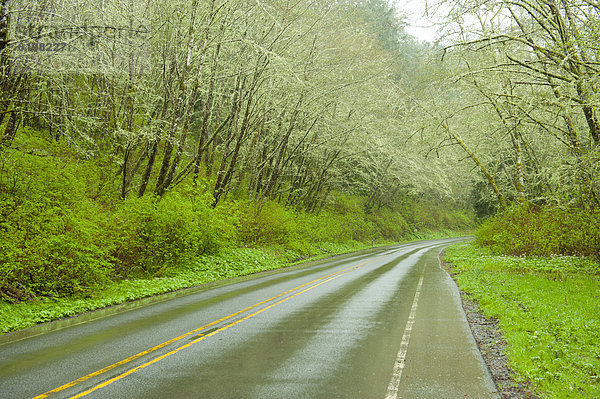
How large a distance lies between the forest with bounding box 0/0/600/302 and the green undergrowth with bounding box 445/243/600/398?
2916mm

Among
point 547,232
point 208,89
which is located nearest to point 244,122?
point 208,89

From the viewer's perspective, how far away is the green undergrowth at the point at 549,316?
5684 mm

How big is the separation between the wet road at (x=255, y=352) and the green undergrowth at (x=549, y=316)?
76 cm

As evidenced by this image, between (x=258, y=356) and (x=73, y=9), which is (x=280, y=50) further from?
(x=258, y=356)

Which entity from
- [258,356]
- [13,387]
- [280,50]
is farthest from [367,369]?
[280,50]

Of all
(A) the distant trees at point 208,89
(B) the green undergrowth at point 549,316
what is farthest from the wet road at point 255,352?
(A) the distant trees at point 208,89

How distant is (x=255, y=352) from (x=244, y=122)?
54.1 feet

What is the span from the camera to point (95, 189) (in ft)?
55.8

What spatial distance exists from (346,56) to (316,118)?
4.11 metres

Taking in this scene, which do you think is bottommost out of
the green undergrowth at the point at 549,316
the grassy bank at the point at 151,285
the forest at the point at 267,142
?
the green undergrowth at the point at 549,316

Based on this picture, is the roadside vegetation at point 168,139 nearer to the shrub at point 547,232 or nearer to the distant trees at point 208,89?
the distant trees at point 208,89

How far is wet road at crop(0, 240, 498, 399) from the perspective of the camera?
17.4ft

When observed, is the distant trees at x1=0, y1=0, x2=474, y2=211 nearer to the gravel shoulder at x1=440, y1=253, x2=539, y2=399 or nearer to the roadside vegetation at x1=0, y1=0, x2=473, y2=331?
the roadside vegetation at x1=0, y1=0, x2=473, y2=331

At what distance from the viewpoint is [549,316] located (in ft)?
28.8
